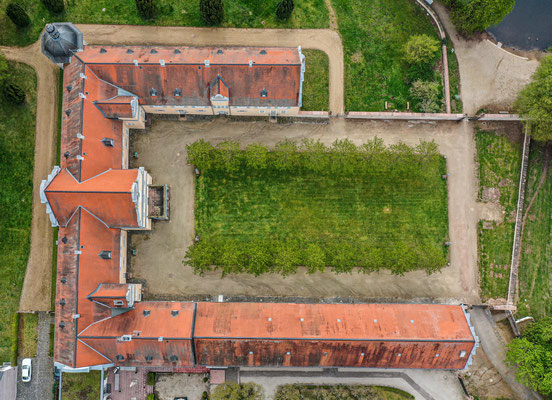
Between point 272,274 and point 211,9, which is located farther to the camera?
point 272,274

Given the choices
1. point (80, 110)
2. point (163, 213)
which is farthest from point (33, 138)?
point (163, 213)

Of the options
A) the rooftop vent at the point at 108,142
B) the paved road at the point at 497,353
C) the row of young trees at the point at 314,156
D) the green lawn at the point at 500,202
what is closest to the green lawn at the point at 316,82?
the row of young trees at the point at 314,156

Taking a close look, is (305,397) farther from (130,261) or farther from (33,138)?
(33,138)

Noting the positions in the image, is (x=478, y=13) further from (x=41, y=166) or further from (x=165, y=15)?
(x=41, y=166)

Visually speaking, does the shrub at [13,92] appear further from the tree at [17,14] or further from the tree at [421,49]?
the tree at [421,49]

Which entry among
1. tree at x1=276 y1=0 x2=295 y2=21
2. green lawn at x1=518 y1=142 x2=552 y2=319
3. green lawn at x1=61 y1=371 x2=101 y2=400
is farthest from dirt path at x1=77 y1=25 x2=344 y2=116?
green lawn at x1=61 y1=371 x2=101 y2=400

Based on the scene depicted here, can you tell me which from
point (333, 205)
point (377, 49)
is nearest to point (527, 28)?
point (377, 49)
